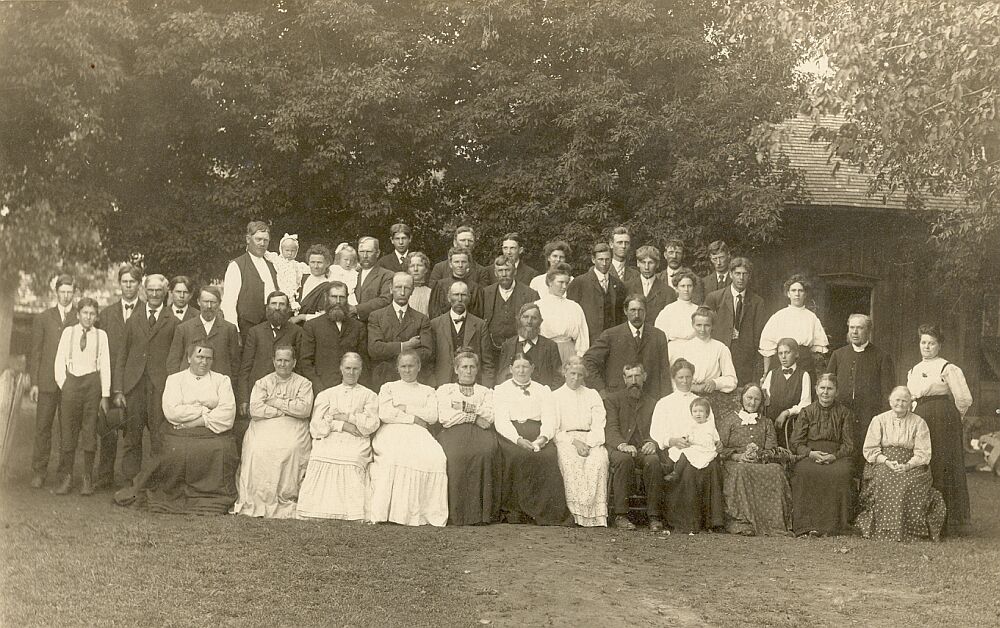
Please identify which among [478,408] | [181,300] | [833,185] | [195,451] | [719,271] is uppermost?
[833,185]

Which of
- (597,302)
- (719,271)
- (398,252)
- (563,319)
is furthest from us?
(398,252)

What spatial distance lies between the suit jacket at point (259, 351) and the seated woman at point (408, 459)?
905 millimetres

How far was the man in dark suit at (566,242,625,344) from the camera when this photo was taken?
9.49 metres

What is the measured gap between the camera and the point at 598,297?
31.2ft

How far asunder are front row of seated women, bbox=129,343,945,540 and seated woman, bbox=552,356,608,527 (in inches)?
0.4

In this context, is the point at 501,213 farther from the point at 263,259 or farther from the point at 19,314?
the point at 19,314

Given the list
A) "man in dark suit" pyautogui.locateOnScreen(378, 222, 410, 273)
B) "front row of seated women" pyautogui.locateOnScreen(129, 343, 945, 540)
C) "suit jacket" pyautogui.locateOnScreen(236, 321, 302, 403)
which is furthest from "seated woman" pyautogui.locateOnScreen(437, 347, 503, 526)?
"man in dark suit" pyautogui.locateOnScreen(378, 222, 410, 273)

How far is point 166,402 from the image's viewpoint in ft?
26.3

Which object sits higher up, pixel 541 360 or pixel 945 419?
pixel 541 360

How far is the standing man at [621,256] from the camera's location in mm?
9672

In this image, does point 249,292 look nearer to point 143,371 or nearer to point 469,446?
point 143,371

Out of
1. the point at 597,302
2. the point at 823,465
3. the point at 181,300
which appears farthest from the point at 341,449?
the point at 823,465

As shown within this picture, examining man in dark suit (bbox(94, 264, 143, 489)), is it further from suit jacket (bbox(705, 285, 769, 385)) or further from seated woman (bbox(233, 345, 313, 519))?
suit jacket (bbox(705, 285, 769, 385))

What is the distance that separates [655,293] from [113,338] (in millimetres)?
4713
